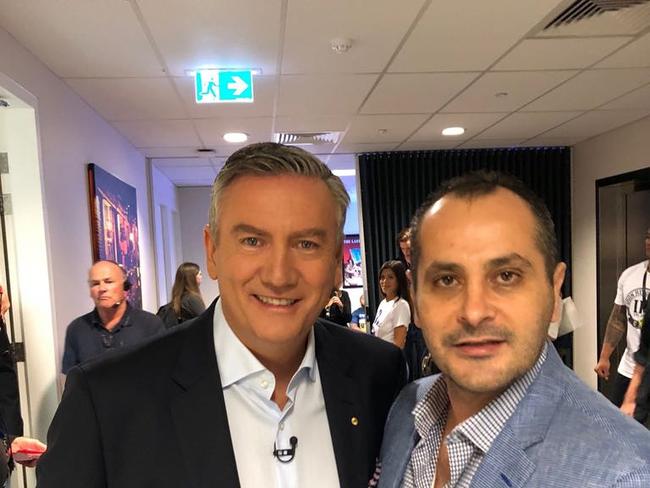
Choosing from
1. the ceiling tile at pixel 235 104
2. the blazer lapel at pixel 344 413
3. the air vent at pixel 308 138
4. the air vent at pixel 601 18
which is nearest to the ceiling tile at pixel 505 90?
the air vent at pixel 601 18

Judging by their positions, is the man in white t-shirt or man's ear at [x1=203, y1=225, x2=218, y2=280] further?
the man in white t-shirt

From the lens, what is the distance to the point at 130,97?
10.7 ft

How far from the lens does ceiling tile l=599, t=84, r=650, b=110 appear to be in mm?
3574

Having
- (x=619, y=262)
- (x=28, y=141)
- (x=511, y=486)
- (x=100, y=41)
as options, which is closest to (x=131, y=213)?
(x=28, y=141)

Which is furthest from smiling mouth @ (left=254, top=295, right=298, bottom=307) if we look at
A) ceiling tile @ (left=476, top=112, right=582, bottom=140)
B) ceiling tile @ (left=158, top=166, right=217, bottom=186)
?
ceiling tile @ (left=158, top=166, right=217, bottom=186)

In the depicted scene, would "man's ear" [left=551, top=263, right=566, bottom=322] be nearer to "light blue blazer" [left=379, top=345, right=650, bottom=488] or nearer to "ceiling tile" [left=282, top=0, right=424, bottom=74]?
"light blue blazer" [left=379, top=345, right=650, bottom=488]

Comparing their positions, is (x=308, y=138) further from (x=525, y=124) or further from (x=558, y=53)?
(x=558, y=53)

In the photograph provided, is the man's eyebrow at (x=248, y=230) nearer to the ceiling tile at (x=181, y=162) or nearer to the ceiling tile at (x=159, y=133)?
the ceiling tile at (x=159, y=133)

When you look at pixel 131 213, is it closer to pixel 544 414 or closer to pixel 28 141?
pixel 28 141

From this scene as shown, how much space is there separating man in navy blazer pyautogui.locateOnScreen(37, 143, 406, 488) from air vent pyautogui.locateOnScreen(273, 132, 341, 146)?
3.47 m

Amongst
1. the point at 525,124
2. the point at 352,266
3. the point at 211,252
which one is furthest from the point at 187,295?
the point at 352,266

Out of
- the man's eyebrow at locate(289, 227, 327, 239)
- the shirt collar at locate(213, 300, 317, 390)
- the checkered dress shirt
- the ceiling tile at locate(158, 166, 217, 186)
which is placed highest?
the ceiling tile at locate(158, 166, 217, 186)

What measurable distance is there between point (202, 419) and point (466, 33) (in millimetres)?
2189

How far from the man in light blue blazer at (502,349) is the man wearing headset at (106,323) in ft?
7.54
